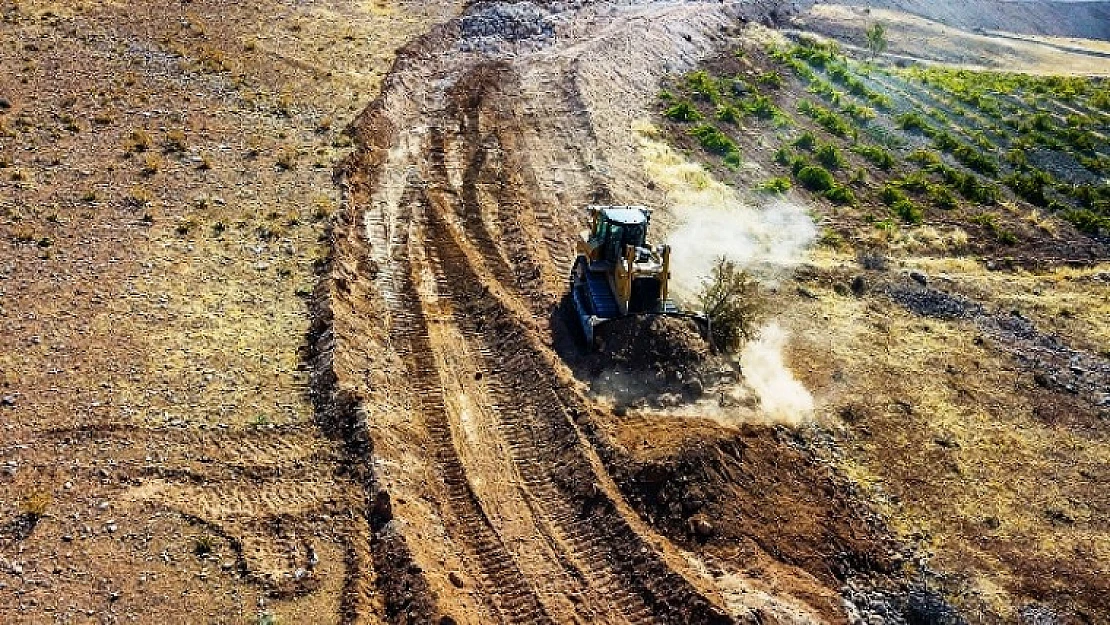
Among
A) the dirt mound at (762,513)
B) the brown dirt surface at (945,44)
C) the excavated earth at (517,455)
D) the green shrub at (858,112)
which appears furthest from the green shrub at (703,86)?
the dirt mound at (762,513)

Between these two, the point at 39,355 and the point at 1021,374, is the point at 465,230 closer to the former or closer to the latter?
the point at 39,355

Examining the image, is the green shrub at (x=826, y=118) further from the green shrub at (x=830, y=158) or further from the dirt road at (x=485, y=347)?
the dirt road at (x=485, y=347)

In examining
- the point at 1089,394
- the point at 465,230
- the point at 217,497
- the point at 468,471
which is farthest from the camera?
the point at 465,230

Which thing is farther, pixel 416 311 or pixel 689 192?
pixel 689 192

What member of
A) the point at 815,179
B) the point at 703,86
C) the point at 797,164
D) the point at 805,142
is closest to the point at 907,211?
the point at 815,179

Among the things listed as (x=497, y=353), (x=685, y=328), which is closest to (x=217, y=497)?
(x=497, y=353)

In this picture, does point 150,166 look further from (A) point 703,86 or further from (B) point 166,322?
(A) point 703,86

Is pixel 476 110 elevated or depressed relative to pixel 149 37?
depressed

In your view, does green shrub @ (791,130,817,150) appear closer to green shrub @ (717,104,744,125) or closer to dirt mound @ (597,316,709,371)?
green shrub @ (717,104,744,125)
